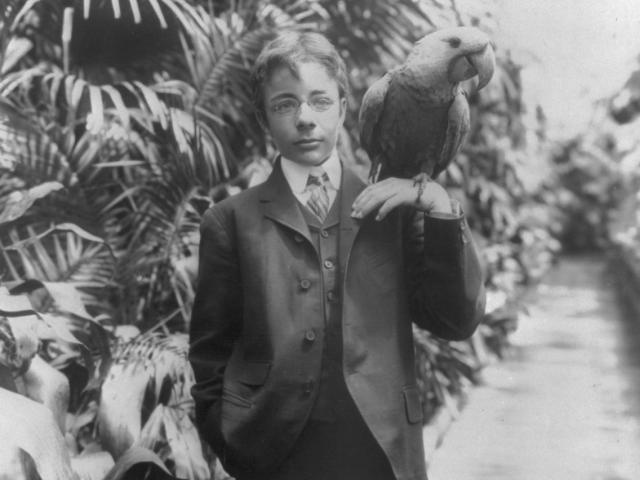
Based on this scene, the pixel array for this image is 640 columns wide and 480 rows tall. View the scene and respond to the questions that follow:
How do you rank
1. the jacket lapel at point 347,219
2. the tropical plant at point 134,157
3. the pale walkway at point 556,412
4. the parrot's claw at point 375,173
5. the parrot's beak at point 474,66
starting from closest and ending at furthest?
the parrot's beak at point 474,66 → the jacket lapel at point 347,219 → the parrot's claw at point 375,173 → the tropical plant at point 134,157 → the pale walkway at point 556,412

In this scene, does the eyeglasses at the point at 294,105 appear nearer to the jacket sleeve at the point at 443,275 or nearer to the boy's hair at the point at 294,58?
the boy's hair at the point at 294,58

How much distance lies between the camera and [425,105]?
1.70 metres

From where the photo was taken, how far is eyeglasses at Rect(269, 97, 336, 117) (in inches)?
67.2

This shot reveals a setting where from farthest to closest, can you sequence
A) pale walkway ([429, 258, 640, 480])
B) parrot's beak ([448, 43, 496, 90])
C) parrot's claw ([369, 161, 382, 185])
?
pale walkway ([429, 258, 640, 480])
parrot's claw ([369, 161, 382, 185])
parrot's beak ([448, 43, 496, 90])

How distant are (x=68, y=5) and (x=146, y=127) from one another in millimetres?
519

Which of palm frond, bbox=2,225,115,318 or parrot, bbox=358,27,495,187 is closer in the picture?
parrot, bbox=358,27,495,187

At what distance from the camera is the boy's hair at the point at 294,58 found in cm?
173

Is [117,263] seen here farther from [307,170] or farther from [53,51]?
[307,170]

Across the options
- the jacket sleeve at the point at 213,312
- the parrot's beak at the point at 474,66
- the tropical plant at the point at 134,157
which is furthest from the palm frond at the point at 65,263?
the parrot's beak at the point at 474,66

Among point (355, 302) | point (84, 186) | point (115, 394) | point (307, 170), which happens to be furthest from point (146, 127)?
point (355, 302)

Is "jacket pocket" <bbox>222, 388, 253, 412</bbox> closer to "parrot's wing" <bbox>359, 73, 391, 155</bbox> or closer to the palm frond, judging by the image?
"parrot's wing" <bbox>359, 73, 391, 155</bbox>

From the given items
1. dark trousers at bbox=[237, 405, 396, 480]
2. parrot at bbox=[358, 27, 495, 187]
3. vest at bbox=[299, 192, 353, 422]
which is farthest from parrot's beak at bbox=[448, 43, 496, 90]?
dark trousers at bbox=[237, 405, 396, 480]

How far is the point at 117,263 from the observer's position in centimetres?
282

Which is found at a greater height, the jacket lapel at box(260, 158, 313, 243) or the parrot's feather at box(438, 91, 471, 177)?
the parrot's feather at box(438, 91, 471, 177)
